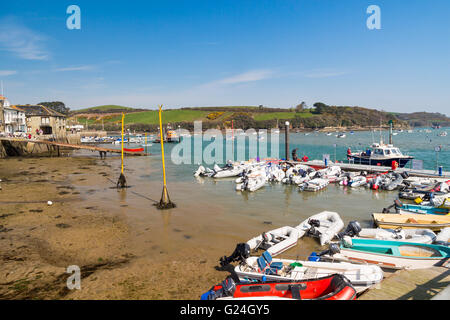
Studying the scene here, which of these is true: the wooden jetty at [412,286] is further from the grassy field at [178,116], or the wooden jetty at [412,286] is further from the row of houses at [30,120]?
the grassy field at [178,116]

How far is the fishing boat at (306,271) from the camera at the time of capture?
8.65 m

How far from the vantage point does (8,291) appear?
9.23 metres

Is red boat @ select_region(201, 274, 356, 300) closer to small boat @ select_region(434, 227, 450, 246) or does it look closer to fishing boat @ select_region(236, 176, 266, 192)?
small boat @ select_region(434, 227, 450, 246)

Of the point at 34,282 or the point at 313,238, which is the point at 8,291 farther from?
the point at 313,238

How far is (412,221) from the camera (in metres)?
15.1

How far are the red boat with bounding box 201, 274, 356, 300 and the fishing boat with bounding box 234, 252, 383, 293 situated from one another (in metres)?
0.66

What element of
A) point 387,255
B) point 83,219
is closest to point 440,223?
point 387,255

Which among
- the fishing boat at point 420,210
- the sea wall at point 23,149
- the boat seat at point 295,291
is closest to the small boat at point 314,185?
the fishing boat at point 420,210

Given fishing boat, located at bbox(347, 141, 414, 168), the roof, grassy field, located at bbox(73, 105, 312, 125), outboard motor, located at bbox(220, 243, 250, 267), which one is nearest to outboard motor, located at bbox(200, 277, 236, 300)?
outboard motor, located at bbox(220, 243, 250, 267)

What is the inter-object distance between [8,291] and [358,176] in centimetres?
2828

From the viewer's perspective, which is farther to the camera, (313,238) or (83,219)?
(83,219)

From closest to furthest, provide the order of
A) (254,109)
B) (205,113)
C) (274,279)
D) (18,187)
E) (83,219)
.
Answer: (274,279) < (83,219) < (18,187) < (205,113) < (254,109)

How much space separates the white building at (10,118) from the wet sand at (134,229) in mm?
38288

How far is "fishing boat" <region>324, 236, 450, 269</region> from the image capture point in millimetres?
10188
